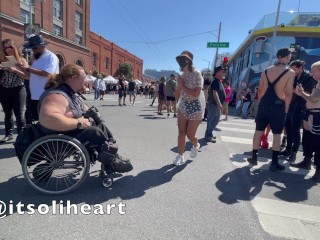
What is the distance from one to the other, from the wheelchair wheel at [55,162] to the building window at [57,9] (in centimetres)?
3517

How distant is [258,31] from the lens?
21.2 metres

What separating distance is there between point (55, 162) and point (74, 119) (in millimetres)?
577

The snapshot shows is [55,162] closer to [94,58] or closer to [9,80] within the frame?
[9,80]

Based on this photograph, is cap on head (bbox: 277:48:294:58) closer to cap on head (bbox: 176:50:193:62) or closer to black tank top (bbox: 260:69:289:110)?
black tank top (bbox: 260:69:289:110)

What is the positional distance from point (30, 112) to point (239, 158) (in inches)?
159

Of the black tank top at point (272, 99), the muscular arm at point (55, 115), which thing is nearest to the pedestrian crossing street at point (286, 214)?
the black tank top at point (272, 99)

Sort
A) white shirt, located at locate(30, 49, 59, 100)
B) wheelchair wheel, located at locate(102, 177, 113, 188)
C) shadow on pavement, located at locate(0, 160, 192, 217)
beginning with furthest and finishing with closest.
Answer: white shirt, located at locate(30, 49, 59, 100), wheelchair wheel, located at locate(102, 177, 113, 188), shadow on pavement, located at locate(0, 160, 192, 217)

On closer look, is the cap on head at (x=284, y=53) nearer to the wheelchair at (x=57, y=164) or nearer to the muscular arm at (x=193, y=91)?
the muscular arm at (x=193, y=91)

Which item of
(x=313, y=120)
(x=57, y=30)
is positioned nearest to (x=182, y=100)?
(x=313, y=120)

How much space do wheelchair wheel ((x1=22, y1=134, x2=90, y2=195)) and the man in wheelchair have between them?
12 cm

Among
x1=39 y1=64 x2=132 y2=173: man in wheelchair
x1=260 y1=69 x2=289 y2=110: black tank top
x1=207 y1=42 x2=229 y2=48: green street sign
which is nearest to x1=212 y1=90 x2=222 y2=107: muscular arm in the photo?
x1=260 y1=69 x2=289 y2=110: black tank top

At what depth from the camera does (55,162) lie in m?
2.92

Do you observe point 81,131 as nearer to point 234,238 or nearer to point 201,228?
point 201,228

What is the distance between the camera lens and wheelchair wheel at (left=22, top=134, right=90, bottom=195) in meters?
2.74
